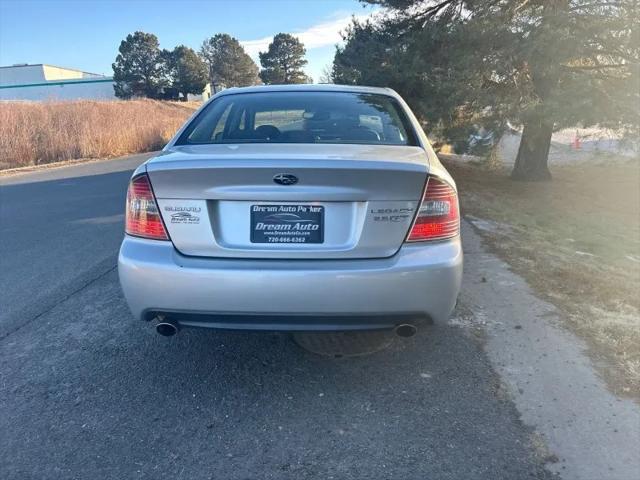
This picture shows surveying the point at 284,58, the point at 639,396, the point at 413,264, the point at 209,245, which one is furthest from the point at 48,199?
the point at 284,58

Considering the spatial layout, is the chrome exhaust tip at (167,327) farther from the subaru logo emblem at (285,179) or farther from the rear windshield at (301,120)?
the rear windshield at (301,120)

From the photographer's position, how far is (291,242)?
2.57 m

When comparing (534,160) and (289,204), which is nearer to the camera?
(289,204)

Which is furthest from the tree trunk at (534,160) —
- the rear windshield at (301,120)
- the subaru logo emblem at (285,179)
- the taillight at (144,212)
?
the taillight at (144,212)

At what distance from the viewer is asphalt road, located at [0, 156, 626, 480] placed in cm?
233

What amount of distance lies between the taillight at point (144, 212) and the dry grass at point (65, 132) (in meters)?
16.4

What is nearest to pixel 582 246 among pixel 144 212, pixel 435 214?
pixel 435 214

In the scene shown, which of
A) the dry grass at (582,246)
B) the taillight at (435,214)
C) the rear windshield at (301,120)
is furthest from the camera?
the dry grass at (582,246)

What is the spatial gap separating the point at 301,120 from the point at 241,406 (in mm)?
1995

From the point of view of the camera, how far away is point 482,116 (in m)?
11.7

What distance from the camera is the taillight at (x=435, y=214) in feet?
8.61

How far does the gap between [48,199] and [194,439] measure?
27.1 feet

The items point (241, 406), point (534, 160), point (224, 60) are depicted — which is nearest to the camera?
point (241, 406)

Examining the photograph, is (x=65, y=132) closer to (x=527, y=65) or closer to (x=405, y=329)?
(x=527, y=65)
